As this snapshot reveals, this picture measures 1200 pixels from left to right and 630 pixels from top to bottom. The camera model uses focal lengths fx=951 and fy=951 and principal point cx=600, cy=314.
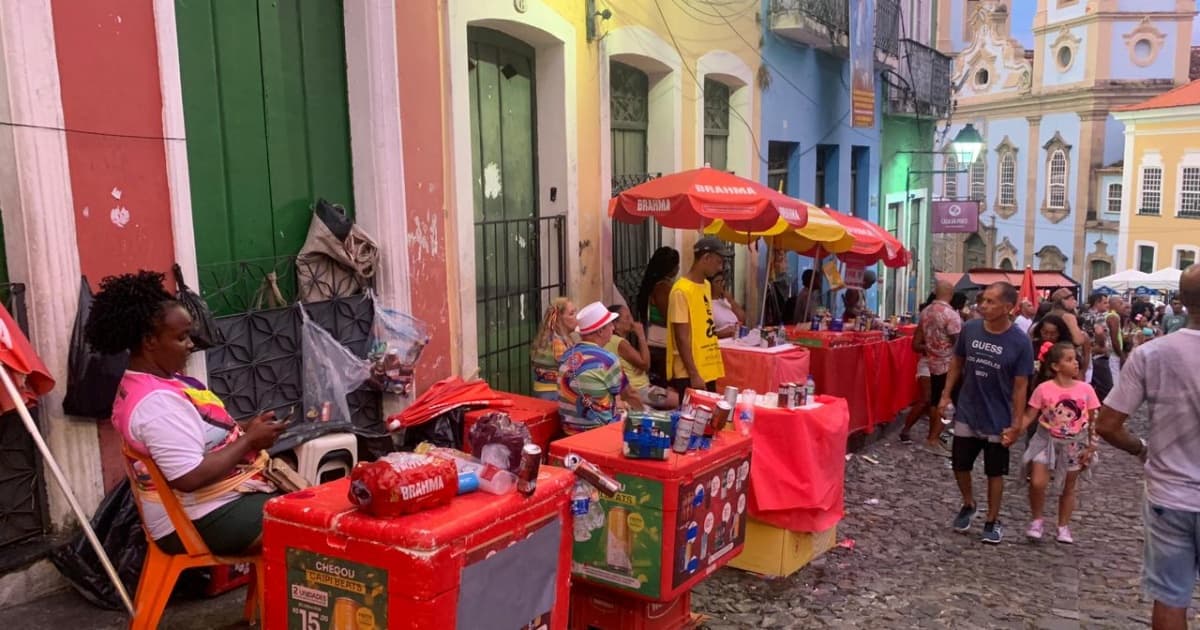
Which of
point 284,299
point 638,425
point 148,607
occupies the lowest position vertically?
point 148,607

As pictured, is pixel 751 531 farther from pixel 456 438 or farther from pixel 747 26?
pixel 747 26

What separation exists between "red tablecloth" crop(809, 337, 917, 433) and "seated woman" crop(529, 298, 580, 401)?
358cm

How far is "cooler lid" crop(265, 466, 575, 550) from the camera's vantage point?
9.64 feet

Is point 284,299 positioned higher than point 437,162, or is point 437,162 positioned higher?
point 437,162

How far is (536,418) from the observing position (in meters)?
6.27

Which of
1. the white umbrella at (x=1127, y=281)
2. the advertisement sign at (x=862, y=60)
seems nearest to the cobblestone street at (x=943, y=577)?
the advertisement sign at (x=862, y=60)

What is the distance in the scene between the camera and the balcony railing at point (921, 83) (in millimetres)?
19328

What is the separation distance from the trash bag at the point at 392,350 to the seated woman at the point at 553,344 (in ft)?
2.86

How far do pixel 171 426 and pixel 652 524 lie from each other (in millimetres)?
2068

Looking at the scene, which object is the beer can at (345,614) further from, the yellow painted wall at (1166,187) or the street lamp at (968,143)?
the yellow painted wall at (1166,187)

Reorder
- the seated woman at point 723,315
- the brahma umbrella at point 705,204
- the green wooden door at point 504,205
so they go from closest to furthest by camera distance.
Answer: the green wooden door at point 504,205 < the brahma umbrella at point 705,204 < the seated woman at point 723,315

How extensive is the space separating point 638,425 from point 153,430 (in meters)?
2.04

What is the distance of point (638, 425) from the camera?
4.41m

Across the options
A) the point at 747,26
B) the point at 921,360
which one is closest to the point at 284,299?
the point at 921,360
